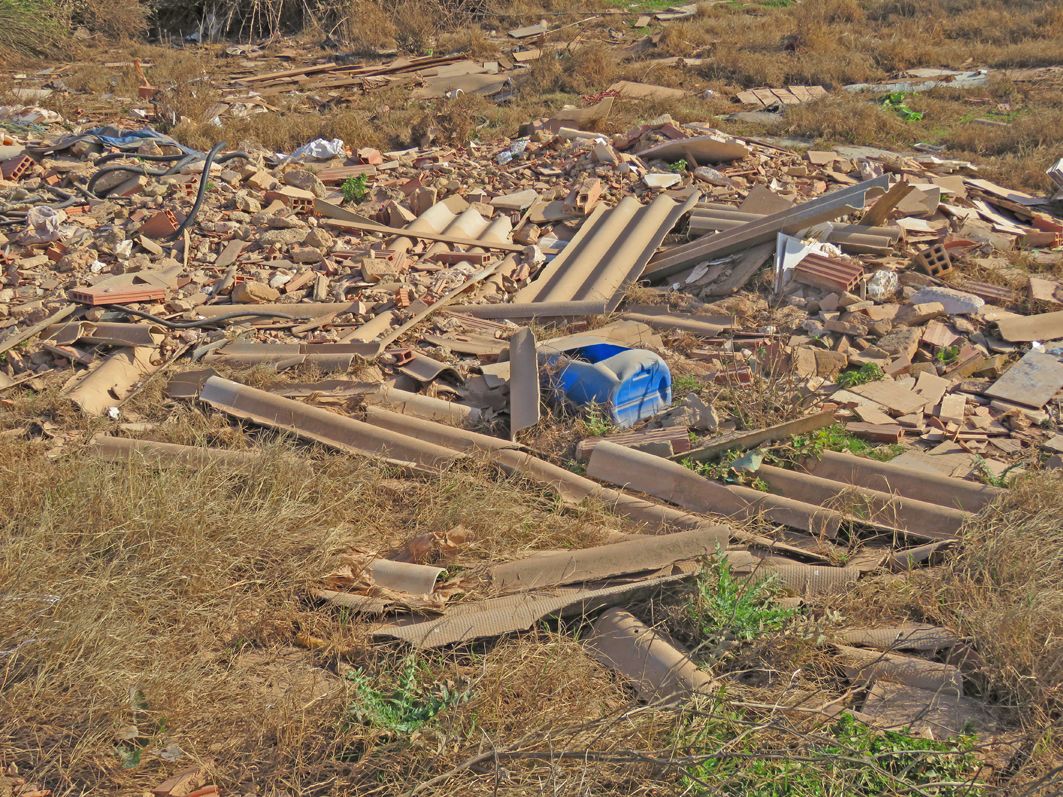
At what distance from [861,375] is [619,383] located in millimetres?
1792

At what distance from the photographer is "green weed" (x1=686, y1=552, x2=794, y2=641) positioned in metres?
3.68

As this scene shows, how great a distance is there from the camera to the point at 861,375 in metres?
6.04

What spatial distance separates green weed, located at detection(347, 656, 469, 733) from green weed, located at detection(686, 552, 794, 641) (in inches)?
42.0

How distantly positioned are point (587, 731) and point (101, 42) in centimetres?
1744

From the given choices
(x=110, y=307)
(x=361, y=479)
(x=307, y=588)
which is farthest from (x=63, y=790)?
(x=110, y=307)

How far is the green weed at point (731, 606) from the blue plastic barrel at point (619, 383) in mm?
1593

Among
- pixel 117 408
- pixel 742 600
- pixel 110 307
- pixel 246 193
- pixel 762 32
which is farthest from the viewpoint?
pixel 762 32

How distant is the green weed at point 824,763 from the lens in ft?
9.84

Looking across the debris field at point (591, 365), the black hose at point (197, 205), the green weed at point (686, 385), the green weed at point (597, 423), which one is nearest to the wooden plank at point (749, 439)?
the debris field at point (591, 365)

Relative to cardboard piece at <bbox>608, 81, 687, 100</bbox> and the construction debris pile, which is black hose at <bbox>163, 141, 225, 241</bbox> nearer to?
the construction debris pile

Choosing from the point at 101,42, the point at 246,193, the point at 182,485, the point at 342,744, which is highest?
the point at 101,42

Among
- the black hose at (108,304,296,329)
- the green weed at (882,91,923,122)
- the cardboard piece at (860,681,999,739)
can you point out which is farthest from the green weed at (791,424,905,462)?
the green weed at (882,91,923,122)

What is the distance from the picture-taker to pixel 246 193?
8711 mm

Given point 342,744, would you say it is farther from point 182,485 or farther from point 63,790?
point 182,485
